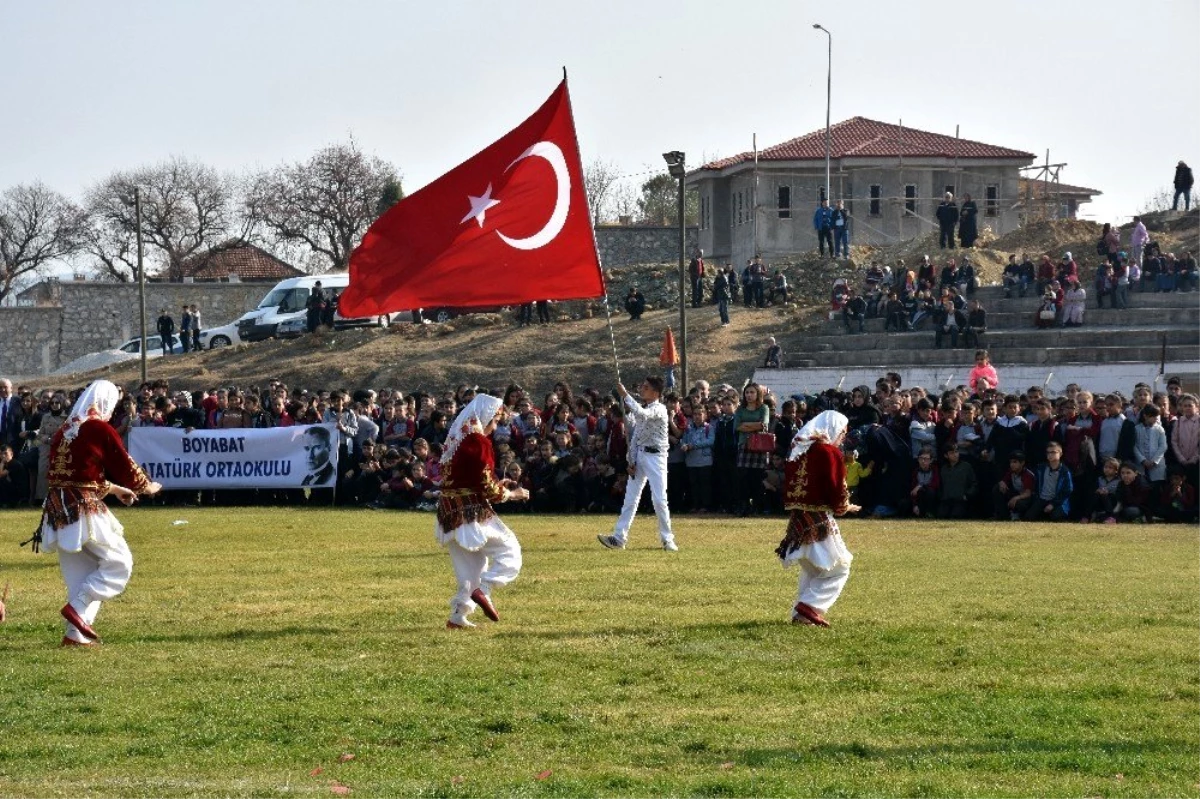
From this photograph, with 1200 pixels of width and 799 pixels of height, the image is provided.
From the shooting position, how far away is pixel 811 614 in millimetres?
12570

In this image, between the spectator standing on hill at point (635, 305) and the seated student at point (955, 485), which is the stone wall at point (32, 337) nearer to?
the spectator standing on hill at point (635, 305)

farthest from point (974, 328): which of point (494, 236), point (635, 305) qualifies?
point (494, 236)

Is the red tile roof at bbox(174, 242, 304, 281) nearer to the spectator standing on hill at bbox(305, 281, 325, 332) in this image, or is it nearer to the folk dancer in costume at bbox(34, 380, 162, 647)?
the spectator standing on hill at bbox(305, 281, 325, 332)

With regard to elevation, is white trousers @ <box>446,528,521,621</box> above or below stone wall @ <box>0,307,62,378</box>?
below

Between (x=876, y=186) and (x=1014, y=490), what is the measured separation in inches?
1584

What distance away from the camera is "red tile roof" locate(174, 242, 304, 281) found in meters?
85.8

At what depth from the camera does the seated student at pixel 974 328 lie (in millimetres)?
37531

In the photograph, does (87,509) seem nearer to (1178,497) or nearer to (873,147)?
(1178,497)

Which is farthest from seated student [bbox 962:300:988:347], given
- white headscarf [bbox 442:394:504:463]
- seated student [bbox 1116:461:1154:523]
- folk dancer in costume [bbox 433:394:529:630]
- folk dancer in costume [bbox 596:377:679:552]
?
folk dancer in costume [bbox 433:394:529:630]

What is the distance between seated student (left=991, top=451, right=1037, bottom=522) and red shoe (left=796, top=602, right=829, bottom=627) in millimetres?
10838

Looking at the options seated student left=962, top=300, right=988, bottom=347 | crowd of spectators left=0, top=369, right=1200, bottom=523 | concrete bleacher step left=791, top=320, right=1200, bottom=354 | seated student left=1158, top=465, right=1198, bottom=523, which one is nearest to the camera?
seated student left=1158, top=465, right=1198, bottom=523

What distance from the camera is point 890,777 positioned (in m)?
8.09

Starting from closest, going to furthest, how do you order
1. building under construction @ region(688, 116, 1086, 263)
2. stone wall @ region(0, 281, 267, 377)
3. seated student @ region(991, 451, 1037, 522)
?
seated student @ region(991, 451, 1037, 522) < building under construction @ region(688, 116, 1086, 263) < stone wall @ region(0, 281, 267, 377)

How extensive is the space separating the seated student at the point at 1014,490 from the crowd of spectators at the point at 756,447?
0.8 inches
